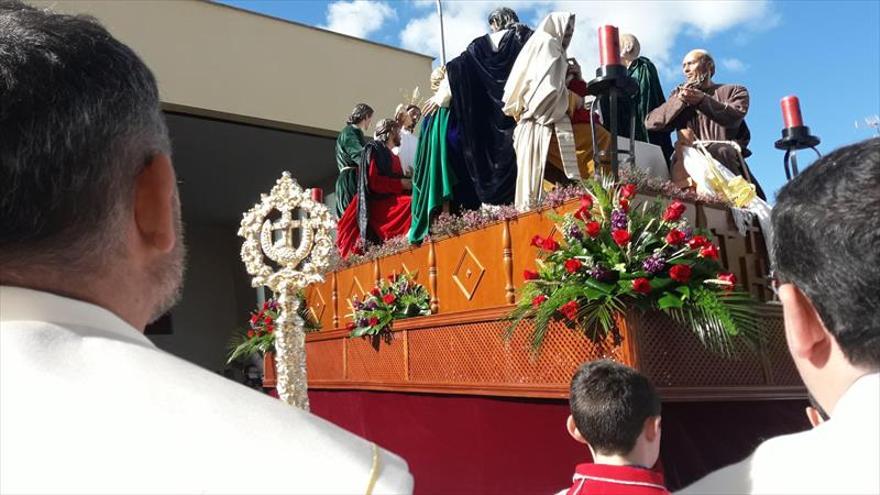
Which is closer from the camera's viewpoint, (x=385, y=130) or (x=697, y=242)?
(x=697, y=242)

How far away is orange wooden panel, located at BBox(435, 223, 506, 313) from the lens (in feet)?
12.7

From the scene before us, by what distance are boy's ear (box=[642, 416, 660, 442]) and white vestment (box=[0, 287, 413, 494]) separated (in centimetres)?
130

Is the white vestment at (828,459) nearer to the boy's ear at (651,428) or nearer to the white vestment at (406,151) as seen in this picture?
the boy's ear at (651,428)

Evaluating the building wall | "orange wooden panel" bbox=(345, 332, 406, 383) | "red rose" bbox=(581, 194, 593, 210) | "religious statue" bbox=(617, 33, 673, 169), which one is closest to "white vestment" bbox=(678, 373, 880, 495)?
"red rose" bbox=(581, 194, 593, 210)

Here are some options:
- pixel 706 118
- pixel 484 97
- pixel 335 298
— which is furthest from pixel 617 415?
pixel 335 298

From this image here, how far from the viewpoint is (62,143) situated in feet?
2.30

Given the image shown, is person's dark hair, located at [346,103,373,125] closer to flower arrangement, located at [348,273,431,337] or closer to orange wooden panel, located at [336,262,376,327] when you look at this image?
orange wooden panel, located at [336,262,376,327]

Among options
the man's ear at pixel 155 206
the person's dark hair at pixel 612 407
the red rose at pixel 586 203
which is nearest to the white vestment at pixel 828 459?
the man's ear at pixel 155 206

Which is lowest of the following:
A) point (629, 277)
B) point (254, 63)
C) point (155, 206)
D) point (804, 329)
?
point (804, 329)

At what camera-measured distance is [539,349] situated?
3119mm

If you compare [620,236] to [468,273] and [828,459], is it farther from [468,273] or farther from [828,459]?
[828,459]

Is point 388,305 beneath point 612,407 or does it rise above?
above

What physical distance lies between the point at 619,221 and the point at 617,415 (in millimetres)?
1377

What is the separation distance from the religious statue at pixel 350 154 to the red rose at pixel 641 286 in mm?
4201
